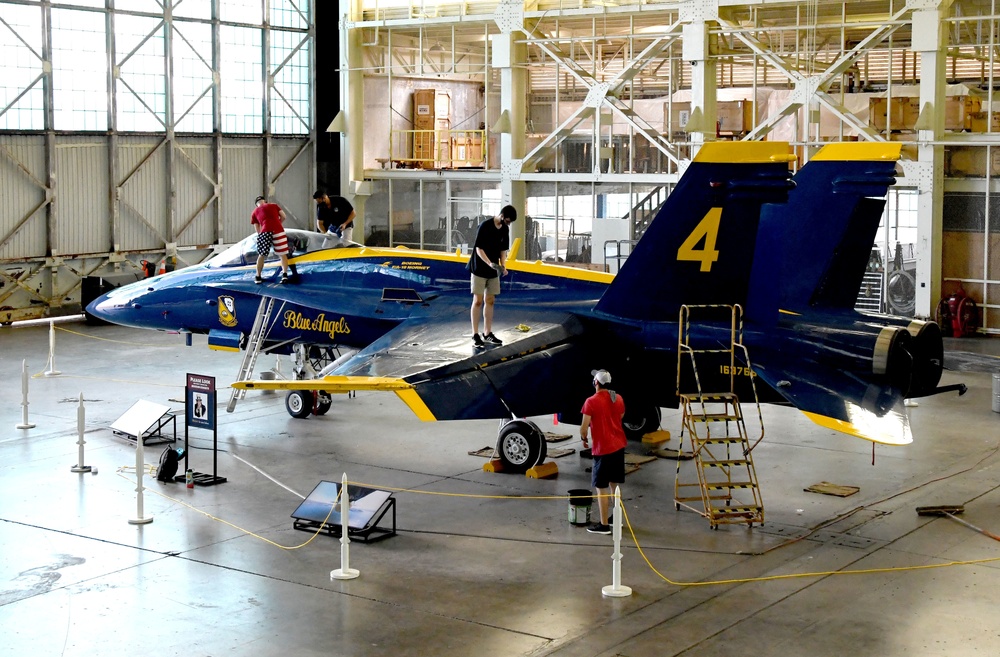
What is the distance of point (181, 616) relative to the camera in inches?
405

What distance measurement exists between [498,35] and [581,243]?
5745 millimetres

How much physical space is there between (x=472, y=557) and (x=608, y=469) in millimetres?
1791

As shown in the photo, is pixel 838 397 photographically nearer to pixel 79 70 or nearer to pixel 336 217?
pixel 336 217

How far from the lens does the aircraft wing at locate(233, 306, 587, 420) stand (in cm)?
1395

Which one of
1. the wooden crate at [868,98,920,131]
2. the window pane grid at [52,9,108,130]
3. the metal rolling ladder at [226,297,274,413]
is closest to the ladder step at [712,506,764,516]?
the metal rolling ladder at [226,297,274,413]

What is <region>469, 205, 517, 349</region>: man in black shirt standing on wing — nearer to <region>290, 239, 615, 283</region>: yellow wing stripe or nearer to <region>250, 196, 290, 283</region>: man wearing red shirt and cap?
<region>290, 239, 615, 283</region>: yellow wing stripe

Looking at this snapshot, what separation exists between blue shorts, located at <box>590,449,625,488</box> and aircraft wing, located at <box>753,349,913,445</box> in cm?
233

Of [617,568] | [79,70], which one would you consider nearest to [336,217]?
[617,568]

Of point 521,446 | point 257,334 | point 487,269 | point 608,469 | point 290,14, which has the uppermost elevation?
point 290,14

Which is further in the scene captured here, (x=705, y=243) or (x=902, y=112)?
(x=902, y=112)

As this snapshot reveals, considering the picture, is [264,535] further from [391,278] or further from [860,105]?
[860,105]

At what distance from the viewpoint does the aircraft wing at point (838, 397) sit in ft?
43.1

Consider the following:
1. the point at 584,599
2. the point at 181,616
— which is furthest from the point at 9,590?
the point at 584,599

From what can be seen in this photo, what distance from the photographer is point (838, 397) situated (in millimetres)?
13648
